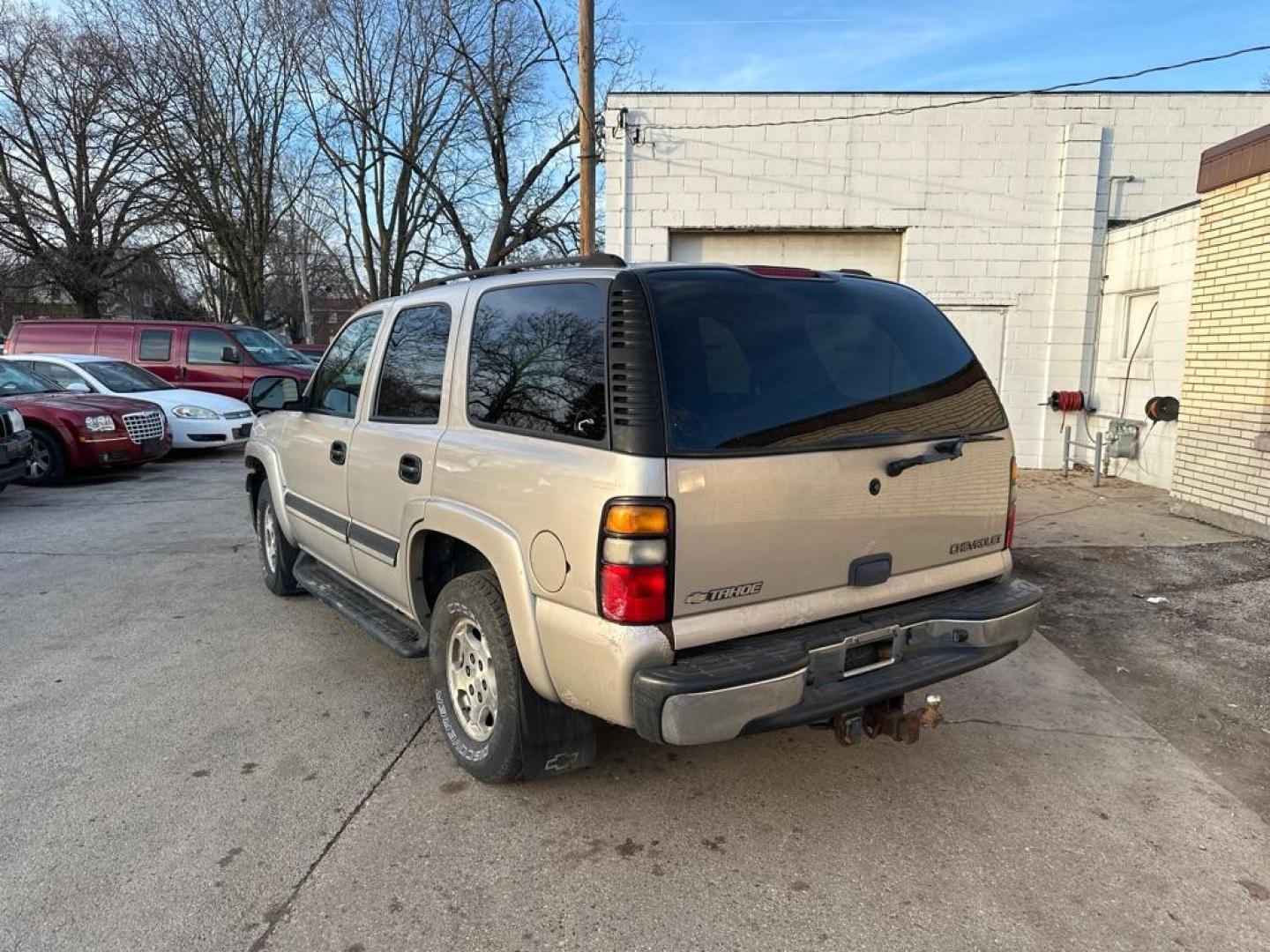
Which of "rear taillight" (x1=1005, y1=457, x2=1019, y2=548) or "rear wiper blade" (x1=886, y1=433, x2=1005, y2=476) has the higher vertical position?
"rear wiper blade" (x1=886, y1=433, x2=1005, y2=476)

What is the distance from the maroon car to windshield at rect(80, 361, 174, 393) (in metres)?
0.97

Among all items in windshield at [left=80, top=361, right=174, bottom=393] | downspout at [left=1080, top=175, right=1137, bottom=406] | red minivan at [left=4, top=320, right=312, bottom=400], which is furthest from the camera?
red minivan at [left=4, top=320, right=312, bottom=400]

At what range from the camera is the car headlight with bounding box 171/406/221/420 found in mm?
11875

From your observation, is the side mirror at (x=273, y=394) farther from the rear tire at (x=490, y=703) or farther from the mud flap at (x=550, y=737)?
the mud flap at (x=550, y=737)

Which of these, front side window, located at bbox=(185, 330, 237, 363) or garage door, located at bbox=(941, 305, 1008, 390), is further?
front side window, located at bbox=(185, 330, 237, 363)

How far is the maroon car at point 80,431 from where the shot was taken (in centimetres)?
973

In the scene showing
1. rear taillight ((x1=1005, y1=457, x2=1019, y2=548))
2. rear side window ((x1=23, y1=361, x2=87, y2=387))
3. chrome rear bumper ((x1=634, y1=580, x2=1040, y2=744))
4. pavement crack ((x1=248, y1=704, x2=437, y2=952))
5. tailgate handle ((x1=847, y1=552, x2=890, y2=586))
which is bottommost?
pavement crack ((x1=248, y1=704, x2=437, y2=952))

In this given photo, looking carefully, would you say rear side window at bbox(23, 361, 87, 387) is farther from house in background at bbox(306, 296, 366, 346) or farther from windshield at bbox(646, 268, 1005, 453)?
house in background at bbox(306, 296, 366, 346)

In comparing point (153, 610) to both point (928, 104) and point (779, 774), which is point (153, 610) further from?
point (928, 104)

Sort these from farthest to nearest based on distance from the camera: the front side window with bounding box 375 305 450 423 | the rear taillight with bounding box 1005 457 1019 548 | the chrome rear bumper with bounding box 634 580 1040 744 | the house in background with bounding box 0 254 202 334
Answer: the house in background with bounding box 0 254 202 334
the front side window with bounding box 375 305 450 423
the rear taillight with bounding box 1005 457 1019 548
the chrome rear bumper with bounding box 634 580 1040 744

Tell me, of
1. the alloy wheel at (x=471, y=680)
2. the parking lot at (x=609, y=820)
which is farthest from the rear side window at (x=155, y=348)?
the alloy wheel at (x=471, y=680)

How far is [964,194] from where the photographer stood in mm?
10719

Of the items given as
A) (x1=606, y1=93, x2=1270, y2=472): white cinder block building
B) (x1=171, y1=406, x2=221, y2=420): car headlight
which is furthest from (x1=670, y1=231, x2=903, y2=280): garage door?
(x1=171, y1=406, x2=221, y2=420): car headlight

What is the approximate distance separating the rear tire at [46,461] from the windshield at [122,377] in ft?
5.77
